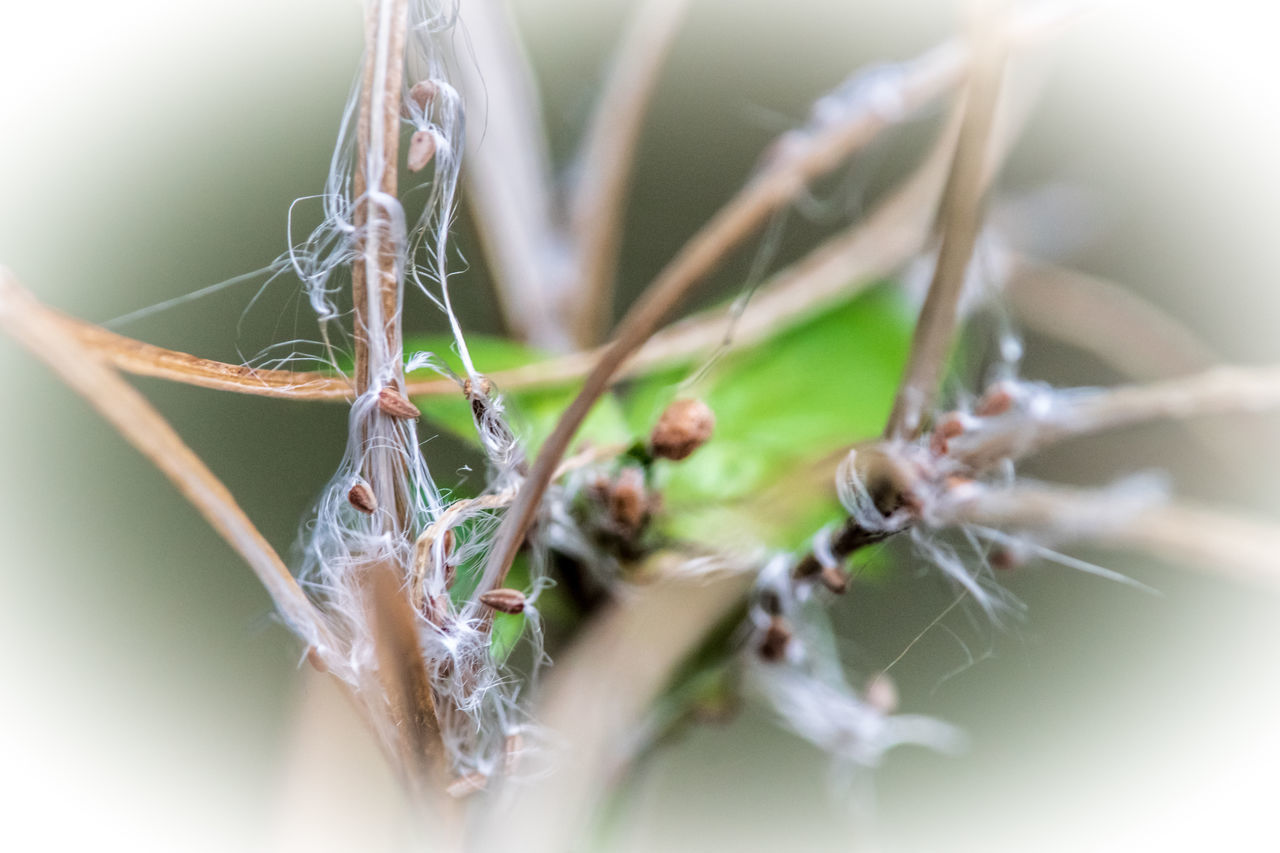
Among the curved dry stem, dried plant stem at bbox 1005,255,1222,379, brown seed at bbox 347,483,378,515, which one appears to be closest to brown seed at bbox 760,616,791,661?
the curved dry stem

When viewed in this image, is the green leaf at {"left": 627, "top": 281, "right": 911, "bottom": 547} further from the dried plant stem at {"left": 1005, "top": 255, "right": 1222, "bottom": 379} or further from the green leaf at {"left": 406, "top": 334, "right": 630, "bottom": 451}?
the dried plant stem at {"left": 1005, "top": 255, "right": 1222, "bottom": 379}

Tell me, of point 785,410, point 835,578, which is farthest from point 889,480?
point 785,410

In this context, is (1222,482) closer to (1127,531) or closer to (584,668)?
(1127,531)

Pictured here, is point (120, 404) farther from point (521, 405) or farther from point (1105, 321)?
point (1105, 321)

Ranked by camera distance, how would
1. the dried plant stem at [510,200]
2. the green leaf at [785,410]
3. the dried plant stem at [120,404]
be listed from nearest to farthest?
Result: 1. the dried plant stem at [120,404]
2. the green leaf at [785,410]
3. the dried plant stem at [510,200]

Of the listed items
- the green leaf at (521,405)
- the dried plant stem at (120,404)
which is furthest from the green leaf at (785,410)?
the dried plant stem at (120,404)

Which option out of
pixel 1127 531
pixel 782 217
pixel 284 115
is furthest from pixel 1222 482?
pixel 284 115

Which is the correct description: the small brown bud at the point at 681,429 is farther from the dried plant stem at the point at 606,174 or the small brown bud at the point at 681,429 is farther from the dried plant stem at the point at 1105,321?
the dried plant stem at the point at 1105,321
